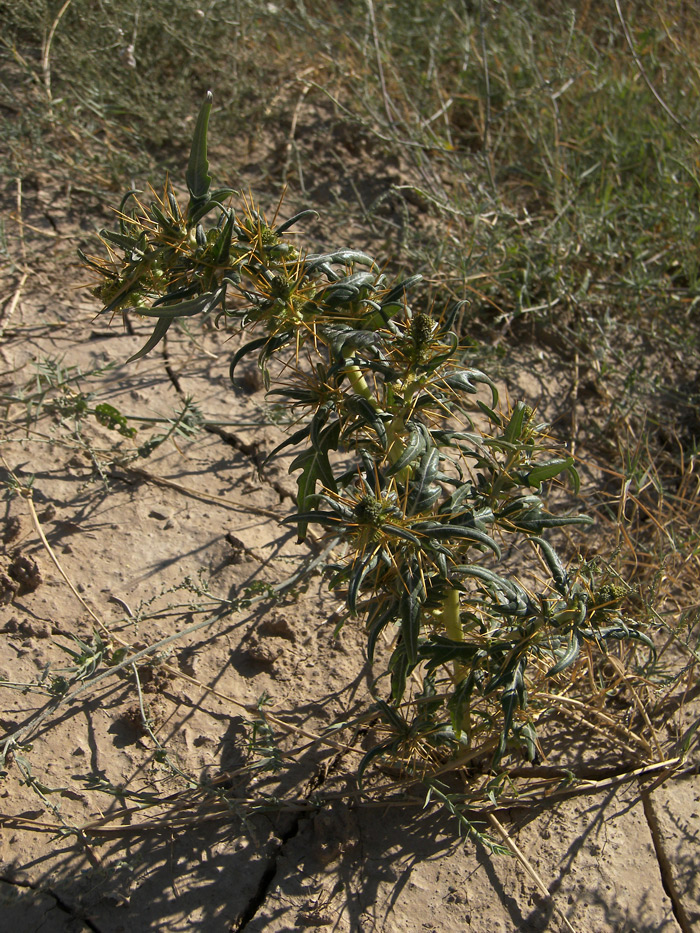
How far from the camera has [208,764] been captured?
2170 mm

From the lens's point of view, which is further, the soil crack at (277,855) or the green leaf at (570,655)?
the soil crack at (277,855)

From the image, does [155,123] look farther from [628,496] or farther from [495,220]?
[628,496]

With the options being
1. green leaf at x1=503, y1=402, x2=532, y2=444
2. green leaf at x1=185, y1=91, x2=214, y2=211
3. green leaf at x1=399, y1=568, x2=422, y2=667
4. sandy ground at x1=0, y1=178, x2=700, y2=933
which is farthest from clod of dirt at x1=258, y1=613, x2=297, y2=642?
green leaf at x1=185, y1=91, x2=214, y2=211

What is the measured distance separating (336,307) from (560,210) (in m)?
2.38

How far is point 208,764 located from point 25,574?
90 cm

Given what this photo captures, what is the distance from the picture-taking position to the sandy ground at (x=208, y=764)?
194cm

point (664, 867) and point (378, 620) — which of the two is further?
point (664, 867)

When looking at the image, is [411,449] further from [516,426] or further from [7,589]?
[7,589]

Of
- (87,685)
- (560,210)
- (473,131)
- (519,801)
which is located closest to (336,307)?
(87,685)

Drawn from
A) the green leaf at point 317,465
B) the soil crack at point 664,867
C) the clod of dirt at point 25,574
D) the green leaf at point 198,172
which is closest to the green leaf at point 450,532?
the green leaf at point 317,465

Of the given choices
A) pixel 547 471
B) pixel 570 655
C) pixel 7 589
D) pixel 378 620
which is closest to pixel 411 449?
pixel 547 471

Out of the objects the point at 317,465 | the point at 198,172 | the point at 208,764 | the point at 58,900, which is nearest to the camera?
the point at 198,172

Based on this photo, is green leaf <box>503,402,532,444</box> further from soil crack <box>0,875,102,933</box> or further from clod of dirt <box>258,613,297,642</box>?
soil crack <box>0,875,102,933</box>

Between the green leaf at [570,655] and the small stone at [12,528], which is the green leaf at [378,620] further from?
the small stone at [12,528]
